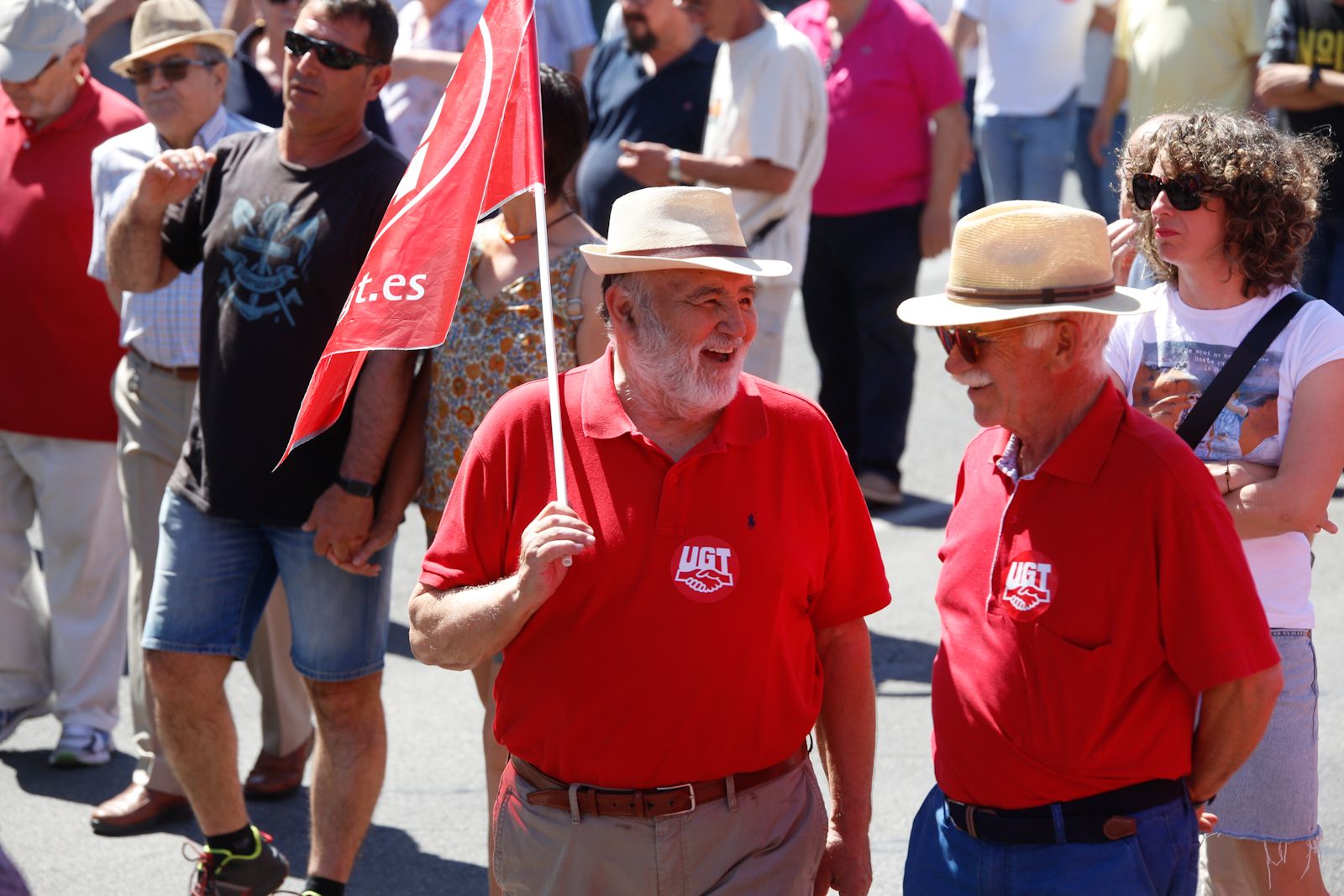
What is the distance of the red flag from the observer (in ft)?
11.0

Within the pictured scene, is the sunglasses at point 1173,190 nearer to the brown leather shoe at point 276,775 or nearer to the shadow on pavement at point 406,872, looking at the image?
the shadow on pavement at point 406,872

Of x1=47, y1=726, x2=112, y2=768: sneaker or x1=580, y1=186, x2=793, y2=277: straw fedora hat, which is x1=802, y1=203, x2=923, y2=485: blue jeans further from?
x1=580, y1=186, x2=793, y2=277: straw fedora hat

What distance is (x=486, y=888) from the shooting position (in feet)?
15.7

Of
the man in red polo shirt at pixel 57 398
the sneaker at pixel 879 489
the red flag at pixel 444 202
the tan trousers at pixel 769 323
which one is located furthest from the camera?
the sneaker at pixel 879 489

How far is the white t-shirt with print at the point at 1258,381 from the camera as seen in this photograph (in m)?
3.42

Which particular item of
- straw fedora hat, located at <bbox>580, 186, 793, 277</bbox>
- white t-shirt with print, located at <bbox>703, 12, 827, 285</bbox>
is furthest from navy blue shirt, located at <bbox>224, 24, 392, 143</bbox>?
straw fedora hat, located at <bbox>580, 186, 793, 277</bbox>

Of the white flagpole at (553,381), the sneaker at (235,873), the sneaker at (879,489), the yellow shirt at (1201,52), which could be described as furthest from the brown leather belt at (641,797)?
the yellow shirt at (1201,52)

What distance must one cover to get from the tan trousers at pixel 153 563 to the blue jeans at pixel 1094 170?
7.14 meters

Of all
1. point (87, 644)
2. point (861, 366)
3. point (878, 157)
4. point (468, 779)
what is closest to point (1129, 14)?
point (878, 157)

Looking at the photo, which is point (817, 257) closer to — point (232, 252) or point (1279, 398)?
point (232, 252)

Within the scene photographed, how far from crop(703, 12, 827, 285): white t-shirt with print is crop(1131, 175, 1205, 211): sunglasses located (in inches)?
133

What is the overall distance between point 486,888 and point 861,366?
3.84m

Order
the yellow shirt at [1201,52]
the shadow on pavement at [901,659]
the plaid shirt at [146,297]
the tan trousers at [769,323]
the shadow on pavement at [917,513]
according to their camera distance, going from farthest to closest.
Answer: the shadow on pavement at [917,513] → the yellow shirt at [1201,52] → the tan trousers at [769,323] → the shadow on pavement at [901,659] → the plaid shirt at [146,297]

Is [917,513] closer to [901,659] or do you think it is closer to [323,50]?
[901,659]
